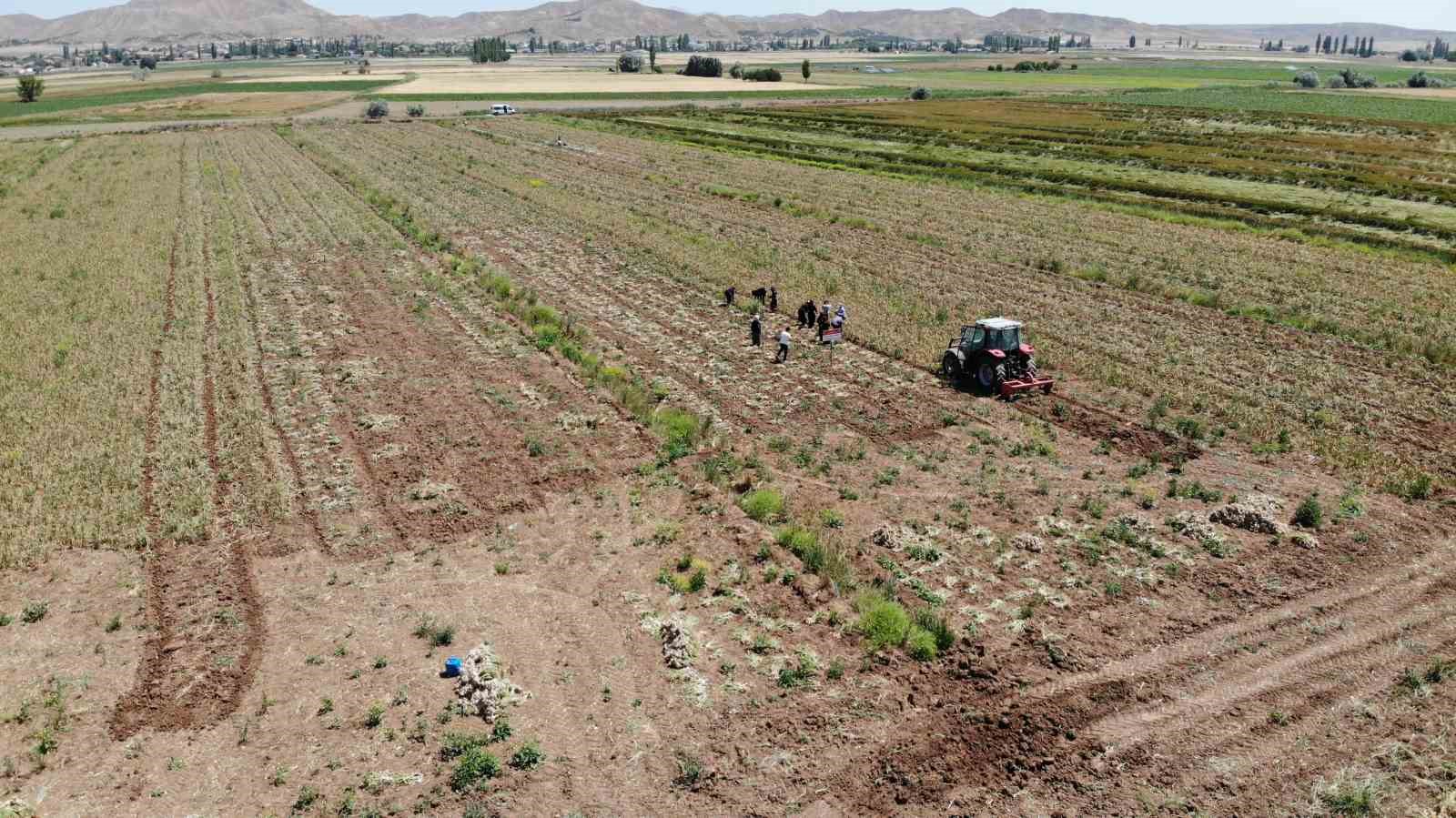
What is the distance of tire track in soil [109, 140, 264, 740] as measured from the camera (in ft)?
45.6


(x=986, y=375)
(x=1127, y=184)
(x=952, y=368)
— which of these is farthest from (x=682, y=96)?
(x=986, y=375)

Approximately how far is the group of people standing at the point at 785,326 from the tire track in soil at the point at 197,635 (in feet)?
50.6

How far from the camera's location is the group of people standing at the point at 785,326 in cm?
2889

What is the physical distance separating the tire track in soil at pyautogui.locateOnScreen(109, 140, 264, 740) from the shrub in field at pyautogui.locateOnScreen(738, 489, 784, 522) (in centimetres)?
930

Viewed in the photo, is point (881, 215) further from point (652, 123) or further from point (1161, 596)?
point (652, 123)

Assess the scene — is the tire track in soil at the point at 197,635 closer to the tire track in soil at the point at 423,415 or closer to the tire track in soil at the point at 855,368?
the tire track in soil at the point at 423,415

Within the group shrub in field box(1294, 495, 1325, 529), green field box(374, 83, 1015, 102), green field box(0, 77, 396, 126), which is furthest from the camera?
green field box(374, 83, 1015, 102)

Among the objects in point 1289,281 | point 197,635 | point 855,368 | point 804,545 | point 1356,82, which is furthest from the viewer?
point 1356,82

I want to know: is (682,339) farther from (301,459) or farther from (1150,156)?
(1150,156)

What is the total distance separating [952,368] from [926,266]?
48.4 feet

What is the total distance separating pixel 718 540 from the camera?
18.8 meters

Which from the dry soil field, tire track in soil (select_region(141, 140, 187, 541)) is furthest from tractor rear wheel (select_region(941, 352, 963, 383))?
tire track in soil (select_region(141, 140, 187, 541))

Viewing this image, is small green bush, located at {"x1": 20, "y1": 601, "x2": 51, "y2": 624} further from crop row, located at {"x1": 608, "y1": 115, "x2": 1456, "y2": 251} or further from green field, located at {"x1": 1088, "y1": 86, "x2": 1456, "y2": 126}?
green field, located at {"x1": 1088, "y1": 86, "x2": 1456, "y2": 126}

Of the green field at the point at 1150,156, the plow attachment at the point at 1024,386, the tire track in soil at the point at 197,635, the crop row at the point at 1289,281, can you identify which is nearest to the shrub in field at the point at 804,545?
the tire track in soil at the point at 197,635
